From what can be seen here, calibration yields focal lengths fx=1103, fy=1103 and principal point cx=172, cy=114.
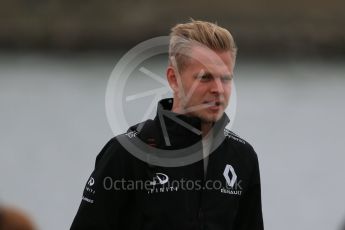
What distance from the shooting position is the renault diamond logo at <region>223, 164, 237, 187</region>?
7.80 feet

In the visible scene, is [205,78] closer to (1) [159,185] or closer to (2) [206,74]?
(2) [206,74]

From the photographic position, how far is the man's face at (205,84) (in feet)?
7.53

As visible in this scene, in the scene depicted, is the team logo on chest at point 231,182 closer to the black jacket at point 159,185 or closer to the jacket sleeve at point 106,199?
the black jacket at point 159,185

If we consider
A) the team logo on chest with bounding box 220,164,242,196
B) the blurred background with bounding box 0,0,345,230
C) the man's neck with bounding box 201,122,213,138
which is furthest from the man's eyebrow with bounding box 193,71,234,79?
the blurred background with bounding box 0,0,345,230

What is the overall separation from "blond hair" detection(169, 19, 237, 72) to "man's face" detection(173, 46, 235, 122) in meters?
0.01

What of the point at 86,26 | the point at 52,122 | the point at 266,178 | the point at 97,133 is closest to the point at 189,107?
the point at 266,178

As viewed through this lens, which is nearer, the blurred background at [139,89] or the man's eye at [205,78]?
the man's eye at [205,78]

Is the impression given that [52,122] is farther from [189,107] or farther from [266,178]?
[189,107]

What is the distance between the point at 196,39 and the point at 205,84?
104mm

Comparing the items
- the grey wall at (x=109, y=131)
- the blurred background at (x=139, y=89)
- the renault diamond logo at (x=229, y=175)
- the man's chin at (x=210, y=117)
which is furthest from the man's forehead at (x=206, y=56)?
the grey wall at (x=109, y=131)

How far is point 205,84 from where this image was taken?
90.6 inches

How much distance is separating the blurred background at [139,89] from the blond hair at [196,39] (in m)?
0.90

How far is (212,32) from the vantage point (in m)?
2.33

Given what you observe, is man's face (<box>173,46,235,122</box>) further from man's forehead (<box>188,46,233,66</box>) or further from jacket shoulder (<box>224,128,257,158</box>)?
jacket shoulder (<box>224,128,257,158</box>)
